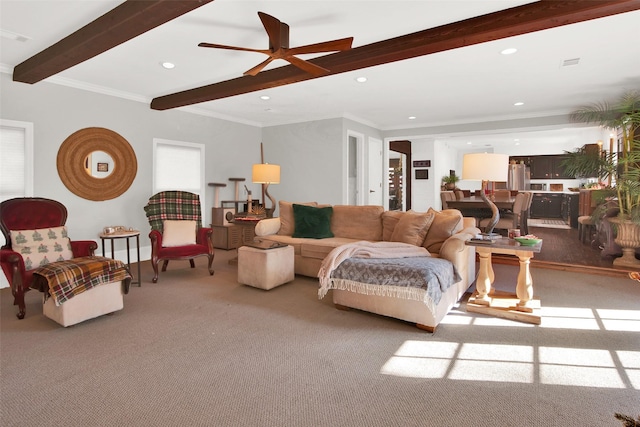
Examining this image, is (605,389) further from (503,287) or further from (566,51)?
(566,51)

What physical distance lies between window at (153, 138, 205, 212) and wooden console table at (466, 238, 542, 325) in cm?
481

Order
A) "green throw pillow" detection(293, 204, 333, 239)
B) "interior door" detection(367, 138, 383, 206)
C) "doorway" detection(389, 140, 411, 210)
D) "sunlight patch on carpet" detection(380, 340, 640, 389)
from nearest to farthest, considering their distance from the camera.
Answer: "sunlight patch on carpet" detection(380, 340, 640, 389), "green throw pillow" detection(293, 204, 333, 239), "interior door" detection(367, 138, 383, 206), "doorway" detection(389, 140, 411, 210)

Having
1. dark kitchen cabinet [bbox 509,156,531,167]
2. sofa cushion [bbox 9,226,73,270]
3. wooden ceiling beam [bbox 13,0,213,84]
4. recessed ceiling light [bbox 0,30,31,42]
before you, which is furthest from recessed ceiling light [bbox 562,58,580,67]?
dark kitchen cabinet [bbox 509,156,531,167]

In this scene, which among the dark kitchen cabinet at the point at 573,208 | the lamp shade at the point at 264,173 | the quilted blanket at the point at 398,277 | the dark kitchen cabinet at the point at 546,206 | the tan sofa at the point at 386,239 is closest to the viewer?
the quilted blanket at the point at 398,277

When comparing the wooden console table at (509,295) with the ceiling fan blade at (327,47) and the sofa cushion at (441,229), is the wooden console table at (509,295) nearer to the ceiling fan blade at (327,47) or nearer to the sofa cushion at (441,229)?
the sofa cushion at (441,229)

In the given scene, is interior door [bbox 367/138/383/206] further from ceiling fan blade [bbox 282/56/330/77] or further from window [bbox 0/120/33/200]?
window [bbox 0/120/33/200]

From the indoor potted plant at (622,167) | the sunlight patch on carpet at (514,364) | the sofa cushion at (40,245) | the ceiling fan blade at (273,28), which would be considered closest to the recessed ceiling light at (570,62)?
the indoor potted plant at (622,167)

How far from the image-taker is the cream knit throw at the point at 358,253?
333cm

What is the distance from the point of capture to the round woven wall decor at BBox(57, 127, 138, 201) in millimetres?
4816

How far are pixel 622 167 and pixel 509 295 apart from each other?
389 centimetres

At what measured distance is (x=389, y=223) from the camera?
175 inches

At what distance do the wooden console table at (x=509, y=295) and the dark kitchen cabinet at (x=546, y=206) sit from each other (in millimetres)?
10070

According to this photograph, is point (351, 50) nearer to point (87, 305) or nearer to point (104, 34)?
point (104, 34)

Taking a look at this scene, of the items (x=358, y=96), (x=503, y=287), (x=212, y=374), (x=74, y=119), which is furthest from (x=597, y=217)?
(x=74, y=119)
